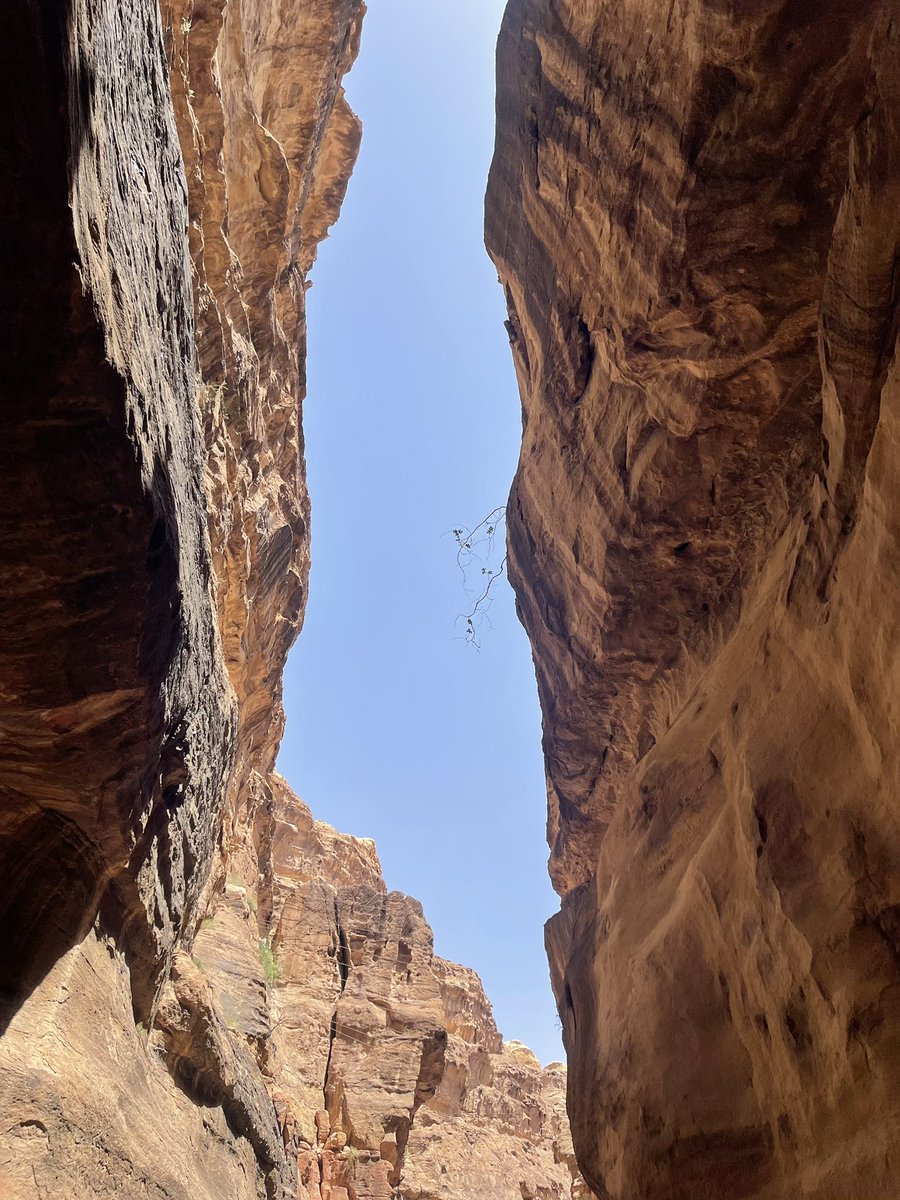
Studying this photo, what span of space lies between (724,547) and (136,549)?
194 inches

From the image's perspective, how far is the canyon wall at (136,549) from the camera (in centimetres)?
340

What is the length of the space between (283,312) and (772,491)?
9677mm

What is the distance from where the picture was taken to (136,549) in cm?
409

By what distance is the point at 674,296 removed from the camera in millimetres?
5859

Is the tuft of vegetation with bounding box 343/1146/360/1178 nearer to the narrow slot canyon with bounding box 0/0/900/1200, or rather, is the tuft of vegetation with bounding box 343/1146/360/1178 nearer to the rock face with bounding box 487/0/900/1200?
the narrow slot canyon with bounding box 0/0/900/1200

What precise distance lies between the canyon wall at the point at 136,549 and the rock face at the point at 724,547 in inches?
128

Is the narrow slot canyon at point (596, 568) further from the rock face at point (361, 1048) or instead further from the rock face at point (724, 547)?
the rock face at point (361, 1048)

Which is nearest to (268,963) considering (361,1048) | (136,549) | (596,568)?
(361,1048)

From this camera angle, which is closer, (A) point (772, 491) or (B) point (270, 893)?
(A) point (772, 491)

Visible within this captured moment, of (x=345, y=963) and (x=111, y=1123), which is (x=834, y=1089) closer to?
(x=111, y=1123)

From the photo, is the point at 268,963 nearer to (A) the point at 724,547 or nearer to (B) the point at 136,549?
(A) the point at 724,547

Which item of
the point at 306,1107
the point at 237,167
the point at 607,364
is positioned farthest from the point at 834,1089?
the point at 306,1107

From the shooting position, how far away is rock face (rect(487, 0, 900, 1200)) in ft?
13.3

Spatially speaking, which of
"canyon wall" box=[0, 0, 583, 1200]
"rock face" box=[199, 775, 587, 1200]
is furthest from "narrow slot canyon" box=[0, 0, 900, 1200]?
"rock face" box=[199, 775, 587, 1200]
